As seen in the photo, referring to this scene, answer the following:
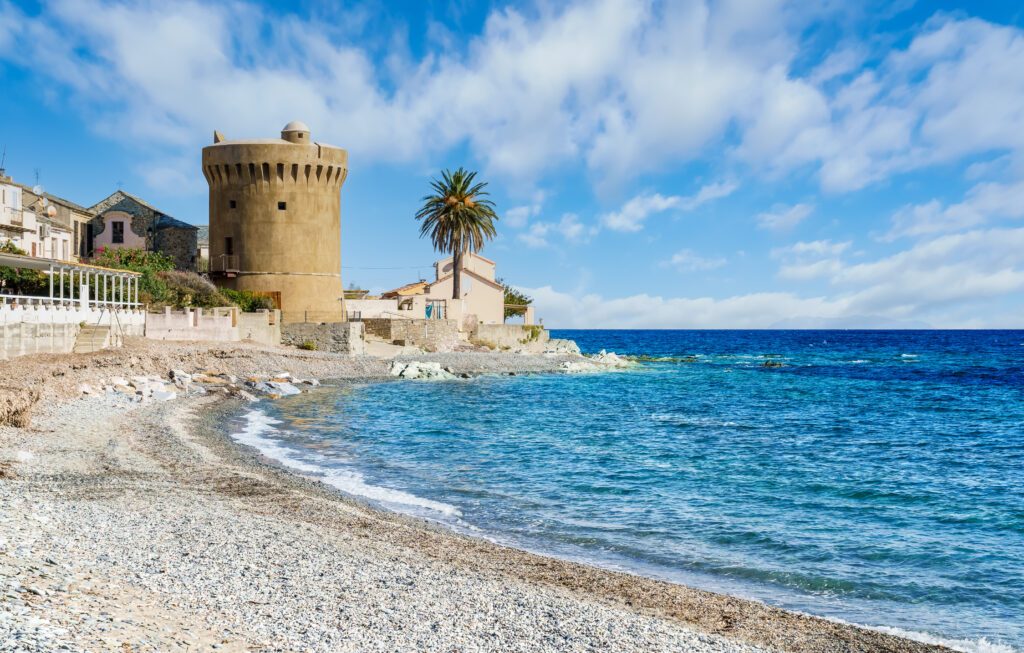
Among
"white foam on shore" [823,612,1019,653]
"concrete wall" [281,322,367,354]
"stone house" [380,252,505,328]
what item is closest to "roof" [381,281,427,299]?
"stone house" [380,252,505,328]

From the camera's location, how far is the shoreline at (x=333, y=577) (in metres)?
7.36

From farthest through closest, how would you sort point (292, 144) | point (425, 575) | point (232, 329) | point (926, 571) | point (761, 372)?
point (761, 372), point (292, 144), point (232, 329), point (926, 571), point (425, 575)

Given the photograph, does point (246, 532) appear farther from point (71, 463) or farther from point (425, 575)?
point (71, 463)

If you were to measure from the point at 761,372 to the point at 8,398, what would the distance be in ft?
160

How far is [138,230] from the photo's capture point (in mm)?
54625

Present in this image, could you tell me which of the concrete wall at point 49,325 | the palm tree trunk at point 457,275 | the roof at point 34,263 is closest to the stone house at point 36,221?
the roof at point 34,263

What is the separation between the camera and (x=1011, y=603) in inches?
397

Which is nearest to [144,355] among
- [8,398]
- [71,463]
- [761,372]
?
[8,398]

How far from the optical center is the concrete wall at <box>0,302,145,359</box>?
28422 mm

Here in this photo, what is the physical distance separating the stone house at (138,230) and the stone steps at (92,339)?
21152 millimetres

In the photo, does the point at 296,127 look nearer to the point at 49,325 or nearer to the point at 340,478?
the point at 49,325

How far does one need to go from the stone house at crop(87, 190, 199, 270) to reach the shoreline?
42.0 metres

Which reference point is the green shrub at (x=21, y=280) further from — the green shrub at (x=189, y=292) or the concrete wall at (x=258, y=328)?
the concrete wall at (x=258, y=328)

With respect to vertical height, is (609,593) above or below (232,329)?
below
